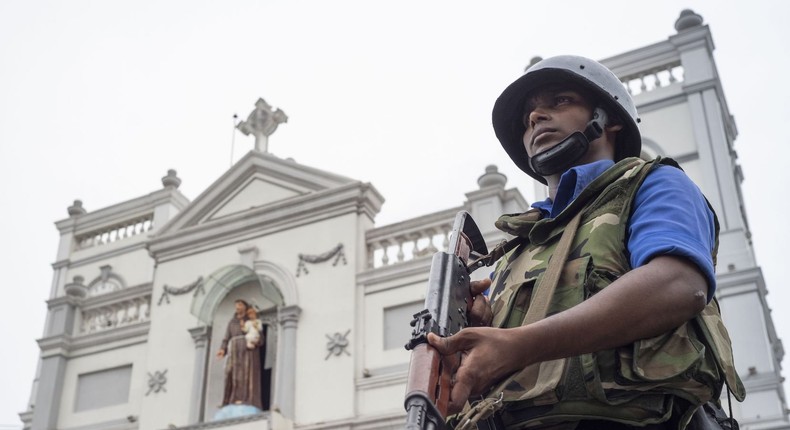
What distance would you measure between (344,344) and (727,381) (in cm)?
1161

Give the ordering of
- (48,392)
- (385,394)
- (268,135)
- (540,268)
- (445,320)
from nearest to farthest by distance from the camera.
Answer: (445,320) < (540,268) < (385,394) < (48,392) < (268,135)

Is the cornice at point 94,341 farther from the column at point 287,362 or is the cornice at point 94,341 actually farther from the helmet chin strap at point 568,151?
the helmet chin strap at point 568,151

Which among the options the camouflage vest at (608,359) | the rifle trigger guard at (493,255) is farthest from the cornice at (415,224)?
the camouflage vest at (608,359)

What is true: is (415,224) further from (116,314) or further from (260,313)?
(116,314)

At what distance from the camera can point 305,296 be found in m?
14.0

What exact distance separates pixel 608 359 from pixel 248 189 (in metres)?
14.6

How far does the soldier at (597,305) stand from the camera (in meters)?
1.72

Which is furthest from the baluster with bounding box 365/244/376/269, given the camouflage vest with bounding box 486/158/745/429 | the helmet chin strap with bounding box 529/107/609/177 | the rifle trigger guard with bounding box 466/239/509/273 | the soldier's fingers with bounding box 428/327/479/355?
the soldier's fingers with bounding box 428/327/479/355

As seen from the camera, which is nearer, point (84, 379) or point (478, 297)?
point (478, 297)

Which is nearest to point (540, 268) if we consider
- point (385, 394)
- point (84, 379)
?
point (385, 394)

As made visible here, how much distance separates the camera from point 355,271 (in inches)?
545

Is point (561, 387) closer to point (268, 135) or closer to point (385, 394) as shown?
point (385, 394)

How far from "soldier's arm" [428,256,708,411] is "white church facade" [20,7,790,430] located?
1030cm

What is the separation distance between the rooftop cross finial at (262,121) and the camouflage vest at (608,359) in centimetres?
1516
